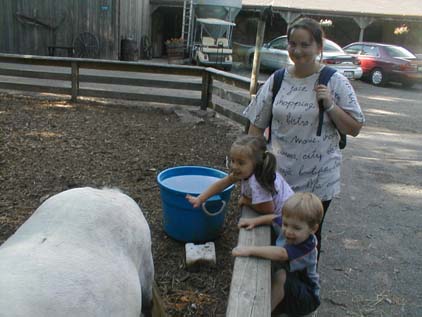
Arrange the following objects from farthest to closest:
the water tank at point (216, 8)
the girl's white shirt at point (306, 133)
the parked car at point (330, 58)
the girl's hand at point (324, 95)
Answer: the water tank at point (216, 8)
the parked car at point (330, 58)
the girl's white shirt at point (306, 133)
the girl's hand at point (324, 95)

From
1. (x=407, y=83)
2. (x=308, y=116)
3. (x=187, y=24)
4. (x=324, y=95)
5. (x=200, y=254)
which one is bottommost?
(x=200, y=254)

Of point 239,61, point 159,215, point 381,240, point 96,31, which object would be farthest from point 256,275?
point 239,61

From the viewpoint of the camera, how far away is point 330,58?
628 inches

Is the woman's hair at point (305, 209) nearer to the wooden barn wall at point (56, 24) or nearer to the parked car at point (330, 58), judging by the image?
the parked car at point (330, 58)

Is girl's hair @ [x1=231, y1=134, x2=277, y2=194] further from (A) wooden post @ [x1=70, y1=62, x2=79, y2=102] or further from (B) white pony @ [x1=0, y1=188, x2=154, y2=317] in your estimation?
(A) wooden post @ [x1=70, y1=62, x2=79, y2=102]

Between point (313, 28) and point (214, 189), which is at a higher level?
point (313, 28)

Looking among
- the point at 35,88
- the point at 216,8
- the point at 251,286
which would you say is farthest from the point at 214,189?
the point at 216,8

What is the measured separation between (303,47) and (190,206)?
60.2 inches

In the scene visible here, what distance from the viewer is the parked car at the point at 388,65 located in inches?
676

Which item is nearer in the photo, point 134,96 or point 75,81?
point 75,81

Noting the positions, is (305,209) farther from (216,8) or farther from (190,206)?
(216,8)

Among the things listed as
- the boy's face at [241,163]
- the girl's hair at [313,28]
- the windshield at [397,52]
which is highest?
the girl's hair at [313,28]

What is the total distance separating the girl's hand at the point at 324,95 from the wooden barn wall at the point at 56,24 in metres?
16.6

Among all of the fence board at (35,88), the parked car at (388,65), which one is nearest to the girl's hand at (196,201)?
the fence board at (35,88)
